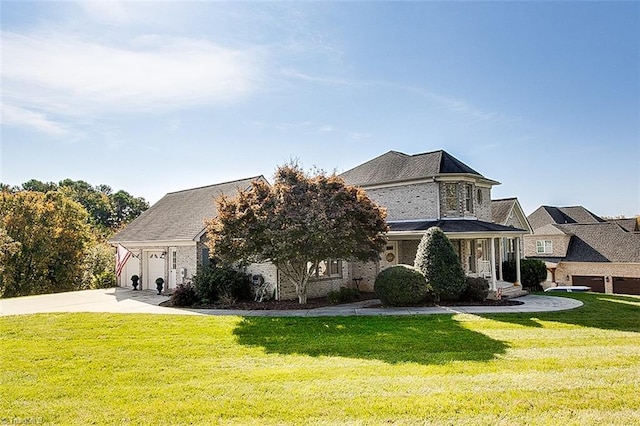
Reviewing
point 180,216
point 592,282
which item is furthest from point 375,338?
point 592,282

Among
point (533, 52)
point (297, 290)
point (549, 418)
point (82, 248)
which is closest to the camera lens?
point (549, 418)

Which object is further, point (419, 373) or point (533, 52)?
point (533, 52)

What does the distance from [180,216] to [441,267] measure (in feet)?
46.7

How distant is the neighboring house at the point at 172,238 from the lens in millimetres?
19578

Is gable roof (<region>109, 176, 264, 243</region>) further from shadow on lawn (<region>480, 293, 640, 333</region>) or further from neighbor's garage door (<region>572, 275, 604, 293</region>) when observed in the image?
neighbor's garage door (<region>572, 275, 604, 293</region>)

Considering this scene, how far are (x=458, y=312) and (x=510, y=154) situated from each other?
11.5 meters

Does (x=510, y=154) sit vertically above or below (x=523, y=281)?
above

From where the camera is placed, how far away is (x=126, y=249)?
2398 cm

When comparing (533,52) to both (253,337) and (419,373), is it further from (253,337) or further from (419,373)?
(253,337)

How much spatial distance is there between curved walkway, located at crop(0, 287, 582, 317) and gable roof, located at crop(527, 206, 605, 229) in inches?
880

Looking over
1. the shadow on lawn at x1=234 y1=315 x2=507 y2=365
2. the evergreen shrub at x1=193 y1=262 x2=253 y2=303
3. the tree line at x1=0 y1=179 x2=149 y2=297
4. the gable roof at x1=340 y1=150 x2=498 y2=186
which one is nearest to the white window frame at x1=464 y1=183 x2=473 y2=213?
the gable roof at x1=340 y1=150 x2=498 y2=186

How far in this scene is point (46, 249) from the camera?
90.8ft

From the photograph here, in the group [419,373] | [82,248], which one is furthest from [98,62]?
[82,248]

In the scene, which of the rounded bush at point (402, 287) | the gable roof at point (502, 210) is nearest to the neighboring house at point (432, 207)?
the gable roof at point (502, 210)
